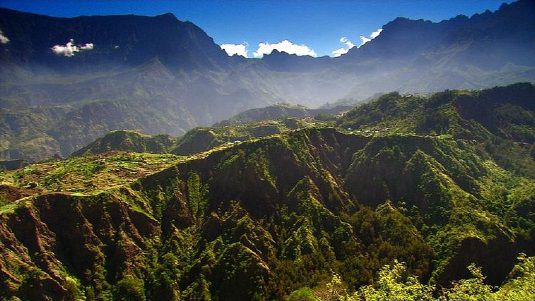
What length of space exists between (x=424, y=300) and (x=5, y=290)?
187m

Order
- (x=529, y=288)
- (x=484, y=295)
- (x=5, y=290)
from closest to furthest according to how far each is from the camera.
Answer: (x=484, y=295), (x=529, y=288), (x=5, y=290)

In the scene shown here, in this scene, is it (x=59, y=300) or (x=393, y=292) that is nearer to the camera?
(x=393, y=292)

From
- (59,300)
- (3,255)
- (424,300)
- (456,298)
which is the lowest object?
(59,300)

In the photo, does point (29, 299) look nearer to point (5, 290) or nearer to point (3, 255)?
point (5, 290)

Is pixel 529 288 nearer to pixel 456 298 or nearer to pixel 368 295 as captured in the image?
pixel 456 298

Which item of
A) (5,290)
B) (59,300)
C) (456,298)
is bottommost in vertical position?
(59,300)

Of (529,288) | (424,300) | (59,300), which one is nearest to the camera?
(529,288)

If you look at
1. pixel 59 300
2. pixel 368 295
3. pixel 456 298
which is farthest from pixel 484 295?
pixel 59 300

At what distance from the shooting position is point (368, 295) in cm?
7838

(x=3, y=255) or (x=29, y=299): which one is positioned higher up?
(x=3, y=255)

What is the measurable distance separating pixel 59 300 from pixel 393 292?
Answer: 18395 cm

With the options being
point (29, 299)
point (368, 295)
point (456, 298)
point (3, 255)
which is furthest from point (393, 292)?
point (3, 255)

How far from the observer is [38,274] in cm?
19825

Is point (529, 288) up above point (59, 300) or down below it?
above
